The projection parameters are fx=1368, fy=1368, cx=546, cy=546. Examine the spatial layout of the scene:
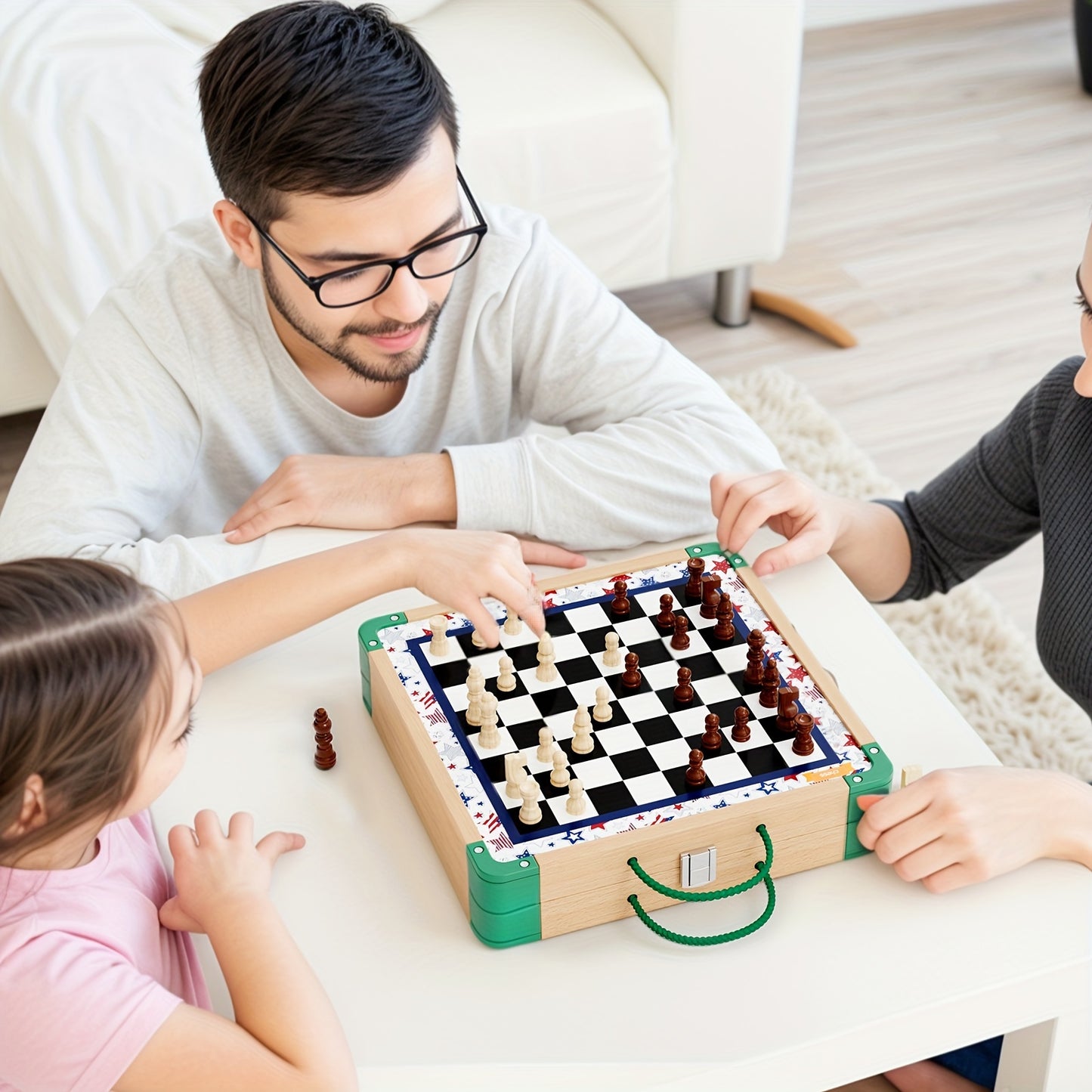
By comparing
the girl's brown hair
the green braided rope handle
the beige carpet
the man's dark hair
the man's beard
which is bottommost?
the beige carpet

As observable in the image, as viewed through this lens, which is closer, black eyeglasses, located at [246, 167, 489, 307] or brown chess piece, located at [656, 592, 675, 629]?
brown chess piece, located at [656, 592, 675, 629]

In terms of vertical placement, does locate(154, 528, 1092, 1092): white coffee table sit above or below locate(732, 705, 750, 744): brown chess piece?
below

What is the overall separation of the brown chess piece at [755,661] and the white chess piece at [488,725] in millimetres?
228

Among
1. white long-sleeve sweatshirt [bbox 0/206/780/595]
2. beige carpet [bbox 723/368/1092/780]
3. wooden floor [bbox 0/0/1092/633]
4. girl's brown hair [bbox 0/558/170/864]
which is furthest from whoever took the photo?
wooden floor [bbox 0/0/1092/633]

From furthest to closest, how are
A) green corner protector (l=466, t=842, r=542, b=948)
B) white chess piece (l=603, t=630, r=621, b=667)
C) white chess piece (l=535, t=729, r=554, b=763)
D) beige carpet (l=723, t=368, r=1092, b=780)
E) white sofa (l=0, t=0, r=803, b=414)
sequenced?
white sofa (l=0, t=0, r=803, b=414)
beige carpet (l=723, t=368, r=1092, b=780)
white chess piece (l=603, t=630, r=621, b=667)
white chess piece (l=535, t=729, r=554, b=763)
green corner protector (l=466, t=842, r=542, b=948)

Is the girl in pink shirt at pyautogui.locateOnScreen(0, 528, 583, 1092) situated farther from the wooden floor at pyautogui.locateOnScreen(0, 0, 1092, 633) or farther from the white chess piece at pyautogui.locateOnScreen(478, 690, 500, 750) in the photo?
the wooden floor at pyautogui.locateOnScreen(0, 0, 1092, 633)

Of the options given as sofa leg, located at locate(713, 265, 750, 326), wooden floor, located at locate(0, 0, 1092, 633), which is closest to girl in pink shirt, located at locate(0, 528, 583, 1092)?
wooden floor, located at locate(0, 0, 1092, 633)

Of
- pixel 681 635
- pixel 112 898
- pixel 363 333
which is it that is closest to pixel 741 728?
pixel 681 635

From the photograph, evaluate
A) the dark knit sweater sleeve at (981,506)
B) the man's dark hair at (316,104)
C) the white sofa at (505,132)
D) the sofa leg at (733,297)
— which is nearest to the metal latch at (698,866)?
the dark knit sweater sleeve at (981,506)

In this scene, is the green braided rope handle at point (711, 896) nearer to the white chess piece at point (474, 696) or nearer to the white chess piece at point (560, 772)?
the white chess piece at point (560, 772)

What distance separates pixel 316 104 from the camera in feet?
4.44

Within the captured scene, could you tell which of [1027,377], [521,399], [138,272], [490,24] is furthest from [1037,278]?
[138,272]

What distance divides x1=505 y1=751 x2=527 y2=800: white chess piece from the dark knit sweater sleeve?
663 mm

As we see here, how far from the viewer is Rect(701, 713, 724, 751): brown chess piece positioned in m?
1.14
